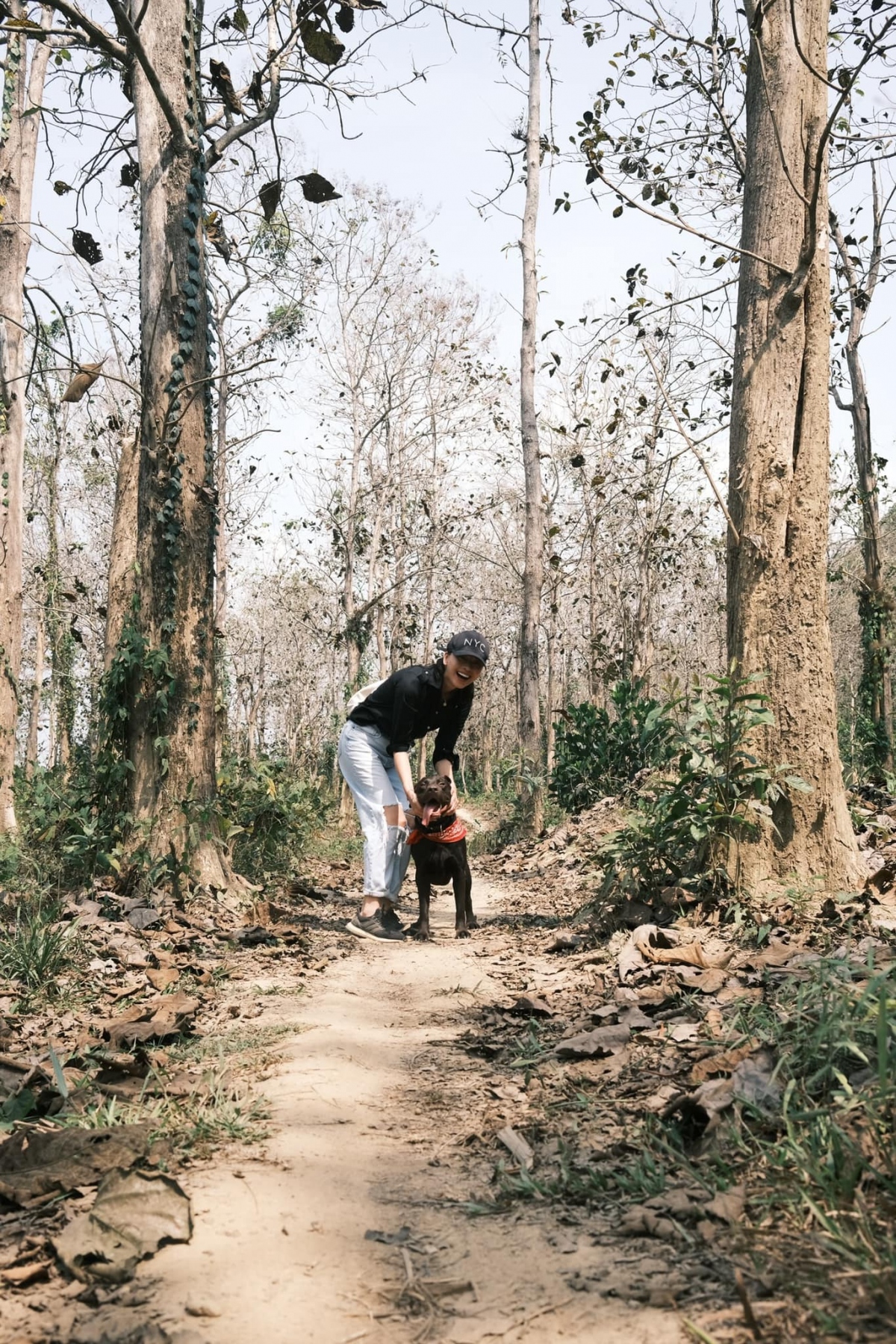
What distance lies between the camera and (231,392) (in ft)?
71.4

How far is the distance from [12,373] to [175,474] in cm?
681

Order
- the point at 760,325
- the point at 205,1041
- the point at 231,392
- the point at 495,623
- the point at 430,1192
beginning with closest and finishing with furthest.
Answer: the point at 430,1192, the point at 205,1041, the point at 760,325, the point at 231,392, the point at 495,623

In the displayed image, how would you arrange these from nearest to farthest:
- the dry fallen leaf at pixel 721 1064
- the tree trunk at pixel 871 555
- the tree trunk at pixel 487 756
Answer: the dry fallen leaf at pixel 721 1064 < the tree trunk at pixel 871 555 < the tree trunk at pixel 487 756

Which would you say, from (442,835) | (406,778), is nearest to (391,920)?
(442,835)

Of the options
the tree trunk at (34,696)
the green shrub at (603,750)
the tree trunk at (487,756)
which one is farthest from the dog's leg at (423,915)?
the tree trunk at (487,756)

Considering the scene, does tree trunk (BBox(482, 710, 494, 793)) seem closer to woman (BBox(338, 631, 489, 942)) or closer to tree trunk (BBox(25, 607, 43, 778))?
tree trunk (BBox(25, 607, 43, 778))

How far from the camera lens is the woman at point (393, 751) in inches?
257

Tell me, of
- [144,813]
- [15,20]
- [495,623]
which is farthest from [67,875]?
[495,623]

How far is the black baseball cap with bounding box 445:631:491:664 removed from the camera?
6.22 m

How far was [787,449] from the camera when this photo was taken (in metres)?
5.45

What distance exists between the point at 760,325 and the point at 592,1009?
381 centimetres

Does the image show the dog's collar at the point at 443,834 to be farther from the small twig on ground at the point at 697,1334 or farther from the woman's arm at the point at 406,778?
the small twig on ground at the point at 697,1334

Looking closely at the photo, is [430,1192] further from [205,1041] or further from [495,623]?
Result: [495,623]

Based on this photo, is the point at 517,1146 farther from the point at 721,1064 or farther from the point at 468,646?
the point at 468,646
